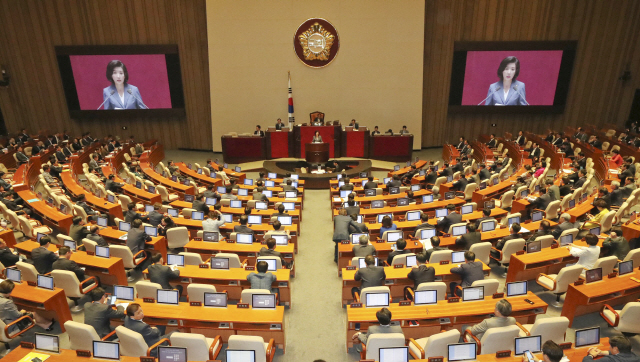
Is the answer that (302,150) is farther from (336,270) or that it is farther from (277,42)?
(336,270)

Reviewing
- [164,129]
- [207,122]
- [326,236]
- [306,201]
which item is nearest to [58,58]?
[164,129]

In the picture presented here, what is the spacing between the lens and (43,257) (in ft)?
24.6

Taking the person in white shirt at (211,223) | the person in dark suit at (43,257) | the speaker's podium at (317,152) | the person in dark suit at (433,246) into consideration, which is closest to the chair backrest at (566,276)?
the person in dark suit at (433,246)

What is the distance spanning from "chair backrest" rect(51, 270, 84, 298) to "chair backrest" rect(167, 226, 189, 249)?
2.13 metres

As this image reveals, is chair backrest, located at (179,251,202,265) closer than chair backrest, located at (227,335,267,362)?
No

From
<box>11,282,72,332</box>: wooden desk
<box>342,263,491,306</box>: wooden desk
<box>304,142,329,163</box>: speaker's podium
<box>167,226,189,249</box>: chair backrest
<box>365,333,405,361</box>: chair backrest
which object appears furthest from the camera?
<box>304,142,329,163</box>: speaker's podium

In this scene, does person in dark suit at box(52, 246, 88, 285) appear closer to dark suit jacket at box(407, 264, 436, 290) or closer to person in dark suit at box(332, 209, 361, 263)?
person in dark suit at box(332, 209, 361, 263)

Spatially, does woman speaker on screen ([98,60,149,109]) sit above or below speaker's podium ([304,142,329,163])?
above

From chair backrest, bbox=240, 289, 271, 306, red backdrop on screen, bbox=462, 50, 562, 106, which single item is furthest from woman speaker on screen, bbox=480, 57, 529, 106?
chair backrest, bbox=240, 289, 271, 306

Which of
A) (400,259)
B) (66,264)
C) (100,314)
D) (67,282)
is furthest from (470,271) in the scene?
(66,264)

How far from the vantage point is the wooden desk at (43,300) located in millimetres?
6430

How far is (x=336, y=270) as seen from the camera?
903cm

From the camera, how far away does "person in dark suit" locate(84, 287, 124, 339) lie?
5992 mm

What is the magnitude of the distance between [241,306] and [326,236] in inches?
192
